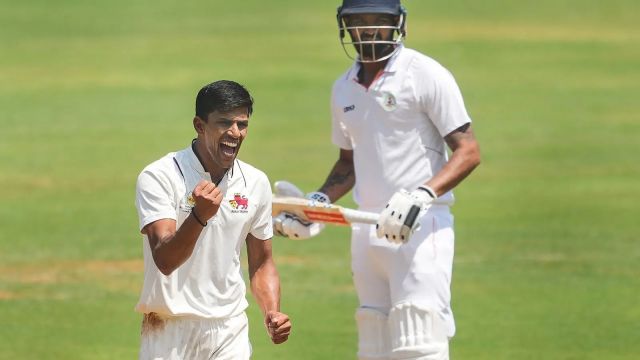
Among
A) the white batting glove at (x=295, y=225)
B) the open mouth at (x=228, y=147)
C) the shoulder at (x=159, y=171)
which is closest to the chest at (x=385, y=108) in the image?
the white batting glove at (x=295, y=225)

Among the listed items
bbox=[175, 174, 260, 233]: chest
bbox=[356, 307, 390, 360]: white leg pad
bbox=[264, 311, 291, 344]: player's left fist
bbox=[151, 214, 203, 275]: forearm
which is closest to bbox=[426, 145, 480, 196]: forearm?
bbox=[356, 307, 390, 360]: white leg pad

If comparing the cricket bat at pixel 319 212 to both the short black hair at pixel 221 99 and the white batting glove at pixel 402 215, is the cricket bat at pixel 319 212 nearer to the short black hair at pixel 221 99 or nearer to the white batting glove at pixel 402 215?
the white batting glove at pixel 402 215

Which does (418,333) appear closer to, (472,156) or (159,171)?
(472,156)

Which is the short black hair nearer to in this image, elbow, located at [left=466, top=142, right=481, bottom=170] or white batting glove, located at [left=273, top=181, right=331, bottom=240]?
elbow, located at [left=466, top=142, right=481, bottom=170]

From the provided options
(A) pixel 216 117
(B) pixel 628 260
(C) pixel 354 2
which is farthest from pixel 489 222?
(A) pixel 216 117

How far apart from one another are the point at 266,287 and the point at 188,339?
0.46 metres

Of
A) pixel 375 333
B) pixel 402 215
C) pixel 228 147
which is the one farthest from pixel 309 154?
pixel 228 147

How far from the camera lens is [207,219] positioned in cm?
632

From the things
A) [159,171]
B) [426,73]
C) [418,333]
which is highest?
[426,73]

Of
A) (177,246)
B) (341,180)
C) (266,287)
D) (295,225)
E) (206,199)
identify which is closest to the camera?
(206,199)

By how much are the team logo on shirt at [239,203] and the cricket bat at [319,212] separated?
3.65 feet

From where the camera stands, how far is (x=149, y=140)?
22.6 meters

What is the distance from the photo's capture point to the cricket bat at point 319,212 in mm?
7949

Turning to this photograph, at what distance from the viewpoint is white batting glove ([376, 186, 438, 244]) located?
7.69 m
